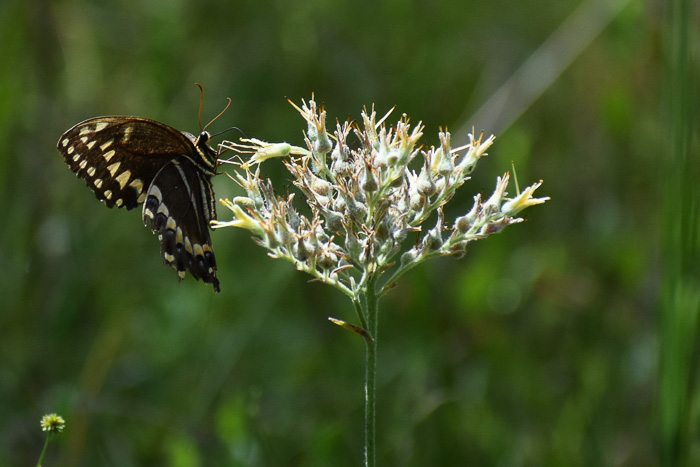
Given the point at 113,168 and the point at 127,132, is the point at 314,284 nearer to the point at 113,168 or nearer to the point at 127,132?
the point at 113,168

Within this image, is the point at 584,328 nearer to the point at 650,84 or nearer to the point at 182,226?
the point at 650,84

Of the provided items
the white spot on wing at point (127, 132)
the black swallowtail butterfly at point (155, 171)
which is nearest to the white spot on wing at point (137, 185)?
the black swallowtail butterfly at point (155, 171)

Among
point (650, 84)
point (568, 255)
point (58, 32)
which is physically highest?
point (650, 84)

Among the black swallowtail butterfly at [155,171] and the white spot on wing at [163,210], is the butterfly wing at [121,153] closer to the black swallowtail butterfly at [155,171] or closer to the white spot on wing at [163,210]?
the black swallowtail butterfly at [155,171]

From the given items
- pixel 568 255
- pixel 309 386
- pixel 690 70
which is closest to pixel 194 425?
pixel 309 386

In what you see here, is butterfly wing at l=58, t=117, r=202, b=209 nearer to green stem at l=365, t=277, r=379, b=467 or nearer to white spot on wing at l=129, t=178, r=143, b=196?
white spot on wing at l=129, t=178, r=143, b=196

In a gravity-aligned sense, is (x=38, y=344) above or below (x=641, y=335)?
below

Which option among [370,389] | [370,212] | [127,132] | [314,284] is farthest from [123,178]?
[314,284]
